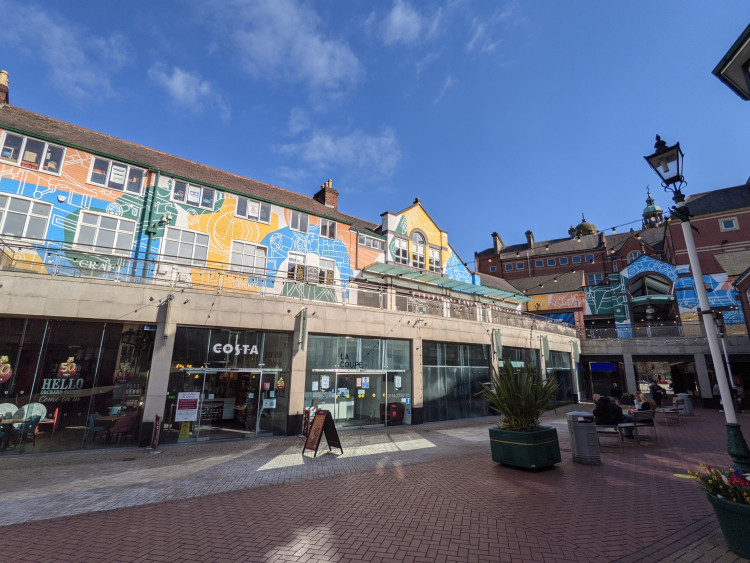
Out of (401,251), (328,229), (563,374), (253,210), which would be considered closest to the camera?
(253,210)

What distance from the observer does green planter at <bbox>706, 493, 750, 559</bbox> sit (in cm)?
423

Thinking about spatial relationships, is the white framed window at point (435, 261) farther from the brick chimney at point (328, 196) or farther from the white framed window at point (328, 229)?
the white framed window at point (328, 229)

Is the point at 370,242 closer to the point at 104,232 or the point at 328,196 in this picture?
the point at 328,196

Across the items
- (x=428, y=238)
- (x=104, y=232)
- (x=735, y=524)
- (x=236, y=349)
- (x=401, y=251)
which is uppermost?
(x=428, y=238)

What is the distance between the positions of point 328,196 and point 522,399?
20.1m

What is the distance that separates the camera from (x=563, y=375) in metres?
27.9

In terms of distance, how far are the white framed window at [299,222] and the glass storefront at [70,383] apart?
10.6m

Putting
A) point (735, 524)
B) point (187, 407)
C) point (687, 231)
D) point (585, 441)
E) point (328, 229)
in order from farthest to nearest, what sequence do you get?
point (328, 229), point (187, 407), point (585, 441), point (687, 231), point (735, 524)

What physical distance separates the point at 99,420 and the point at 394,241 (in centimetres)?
1922

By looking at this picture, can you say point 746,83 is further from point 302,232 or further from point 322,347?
point 302,232

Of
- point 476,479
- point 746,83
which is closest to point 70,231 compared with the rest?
point 476,479

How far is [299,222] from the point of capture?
2100 centimetres

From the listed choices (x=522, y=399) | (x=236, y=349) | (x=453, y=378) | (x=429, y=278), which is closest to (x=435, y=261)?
(x=429, y=278)

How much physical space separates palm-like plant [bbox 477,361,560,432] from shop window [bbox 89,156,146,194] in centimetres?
1745
